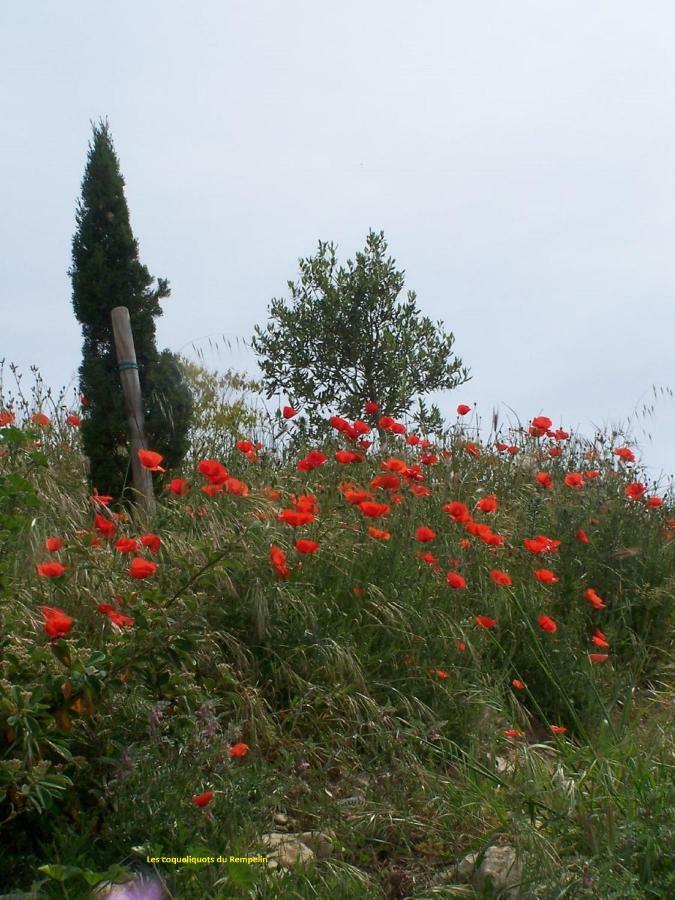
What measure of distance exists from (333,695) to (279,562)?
55 cm

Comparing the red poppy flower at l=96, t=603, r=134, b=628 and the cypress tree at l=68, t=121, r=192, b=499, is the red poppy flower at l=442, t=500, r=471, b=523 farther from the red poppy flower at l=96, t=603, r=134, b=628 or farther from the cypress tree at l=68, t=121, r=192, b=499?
the cypress tree at l=68, t=121, r=192, b=499

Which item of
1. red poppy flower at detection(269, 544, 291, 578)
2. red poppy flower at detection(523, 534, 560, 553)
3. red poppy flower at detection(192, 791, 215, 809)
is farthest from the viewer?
red poppy flower at detection(523, 534, 560, 553)

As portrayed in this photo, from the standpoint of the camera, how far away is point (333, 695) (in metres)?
3.71

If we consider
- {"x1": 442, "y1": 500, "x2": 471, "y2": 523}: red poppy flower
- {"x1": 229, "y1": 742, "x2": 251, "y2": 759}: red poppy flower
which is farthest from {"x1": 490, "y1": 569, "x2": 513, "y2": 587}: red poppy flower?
{"x1": 229, "y1": 742, "x2": 251, "y2": 759}: red poppy flower

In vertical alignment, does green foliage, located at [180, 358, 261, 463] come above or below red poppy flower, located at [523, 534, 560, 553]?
above

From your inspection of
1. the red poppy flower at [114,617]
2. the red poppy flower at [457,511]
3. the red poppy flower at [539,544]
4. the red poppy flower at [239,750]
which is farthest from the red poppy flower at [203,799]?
the red poppy flower at [539,544]

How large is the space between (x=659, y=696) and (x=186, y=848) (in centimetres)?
282

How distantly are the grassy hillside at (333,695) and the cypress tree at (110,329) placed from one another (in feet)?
2.35

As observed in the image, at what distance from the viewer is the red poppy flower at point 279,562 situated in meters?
3.78

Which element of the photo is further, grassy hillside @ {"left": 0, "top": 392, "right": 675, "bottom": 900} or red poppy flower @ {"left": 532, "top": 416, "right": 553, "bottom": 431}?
red poppy flower @ {"left": 532, "top": 416, "right": 553, "bottom": 431}

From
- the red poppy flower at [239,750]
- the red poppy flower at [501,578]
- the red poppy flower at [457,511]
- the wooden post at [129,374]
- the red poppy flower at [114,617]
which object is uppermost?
the wooden post at [129,374]

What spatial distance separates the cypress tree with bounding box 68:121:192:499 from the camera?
250 inches

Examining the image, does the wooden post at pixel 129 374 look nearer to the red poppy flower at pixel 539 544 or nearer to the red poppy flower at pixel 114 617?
the red poppy flower at pixel 539 544

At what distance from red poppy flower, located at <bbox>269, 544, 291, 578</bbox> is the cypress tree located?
2.60 m
